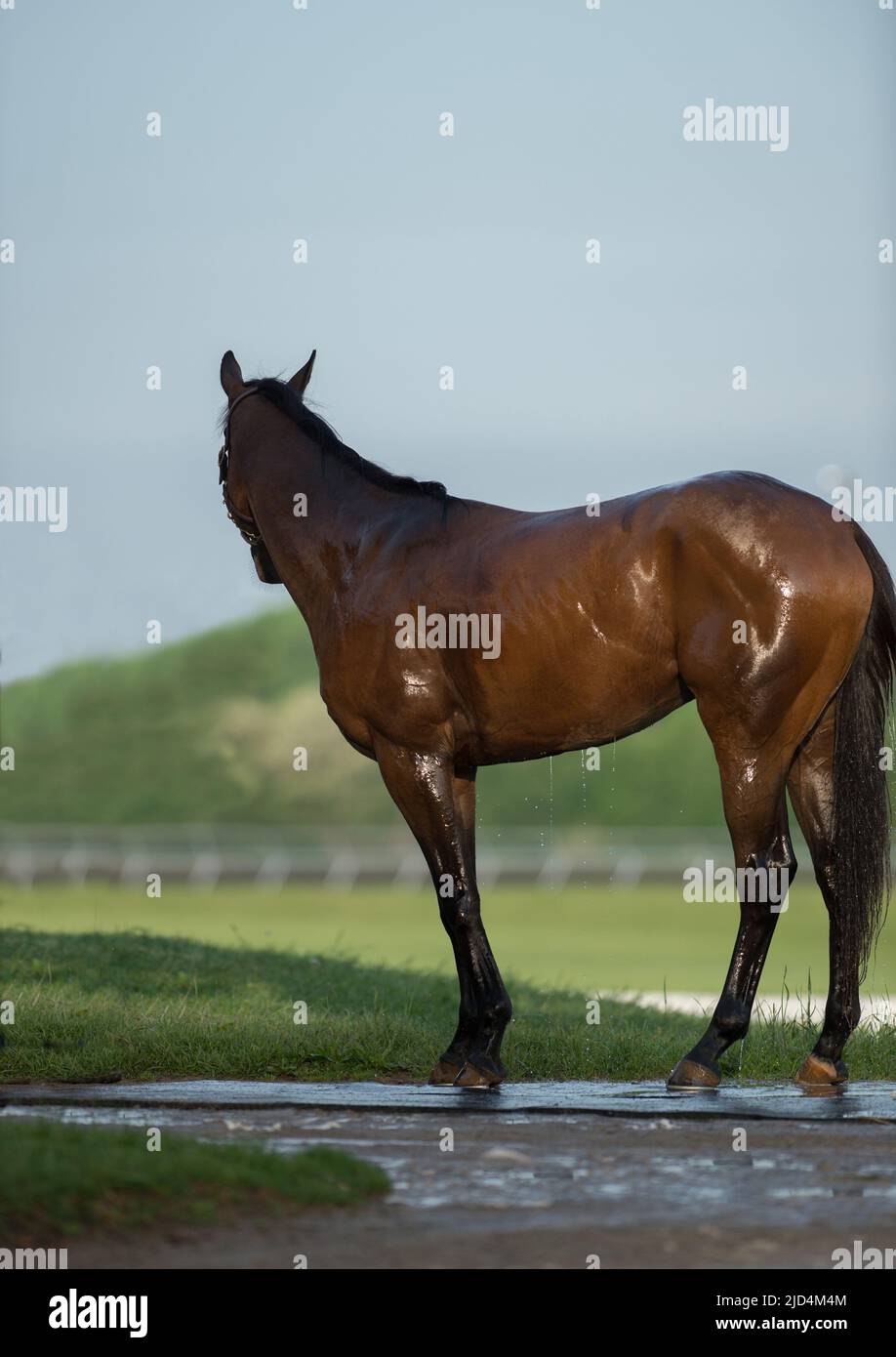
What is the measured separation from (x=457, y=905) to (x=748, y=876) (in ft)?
4.18

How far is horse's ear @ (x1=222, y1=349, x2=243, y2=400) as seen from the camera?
908 centimetres

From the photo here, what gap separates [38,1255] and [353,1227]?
81cm

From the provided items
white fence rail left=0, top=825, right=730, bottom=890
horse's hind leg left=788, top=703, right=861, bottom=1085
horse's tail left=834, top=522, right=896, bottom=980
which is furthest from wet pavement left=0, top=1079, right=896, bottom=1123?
white fence rail left=0, top=825, right=730, bottom=890

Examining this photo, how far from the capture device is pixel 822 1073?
760cm

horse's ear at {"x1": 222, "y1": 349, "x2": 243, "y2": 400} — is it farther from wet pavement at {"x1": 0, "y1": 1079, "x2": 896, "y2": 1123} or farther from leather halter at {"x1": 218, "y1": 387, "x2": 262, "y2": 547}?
wet pavement at {"x1": 0, "y1": 1079, "x2": 896, "y2": 1123}

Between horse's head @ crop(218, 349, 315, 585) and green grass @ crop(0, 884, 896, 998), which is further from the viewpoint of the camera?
green grass @ crop(0, 884, 896, 998)

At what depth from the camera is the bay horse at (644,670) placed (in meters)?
7.36

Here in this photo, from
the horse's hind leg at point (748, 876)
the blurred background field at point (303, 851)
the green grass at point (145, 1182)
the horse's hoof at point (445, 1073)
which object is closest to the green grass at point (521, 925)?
the blurred background field at point (303, 851)

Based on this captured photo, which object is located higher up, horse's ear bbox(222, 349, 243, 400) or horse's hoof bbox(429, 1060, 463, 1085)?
horse's ear bbox(222, 349, 243, 400)

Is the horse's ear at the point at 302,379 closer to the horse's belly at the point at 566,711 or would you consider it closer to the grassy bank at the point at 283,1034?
the horse's belly at the point at 566,711

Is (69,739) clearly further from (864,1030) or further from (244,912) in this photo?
(864,1030)

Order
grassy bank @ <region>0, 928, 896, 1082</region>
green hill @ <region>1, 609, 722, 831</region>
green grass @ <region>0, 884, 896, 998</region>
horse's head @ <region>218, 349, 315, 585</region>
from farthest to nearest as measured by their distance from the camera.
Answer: green hill @ <region>1, 609, 722, 831</region>, green grass @ <region>0, 884, 896, 998</region>, horse's head @ <region>218, 349, 315, 585</region>, grassy bank @ <region>0, 928, 896, 1082</region>

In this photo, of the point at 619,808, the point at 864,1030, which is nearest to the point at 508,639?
the point at 864,1030

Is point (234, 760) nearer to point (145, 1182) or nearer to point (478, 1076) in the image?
point (478, 1076)
